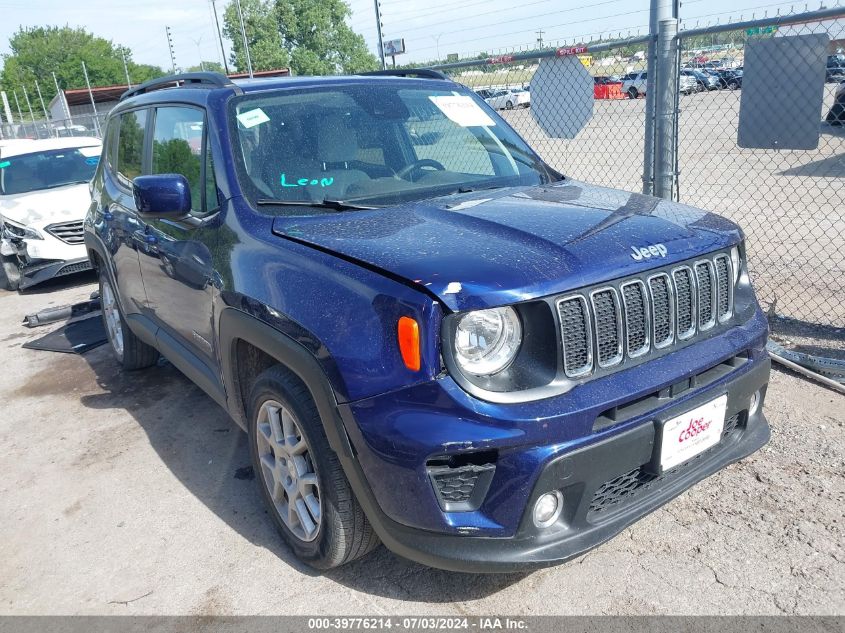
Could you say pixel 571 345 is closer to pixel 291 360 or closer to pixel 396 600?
pixel 291 360

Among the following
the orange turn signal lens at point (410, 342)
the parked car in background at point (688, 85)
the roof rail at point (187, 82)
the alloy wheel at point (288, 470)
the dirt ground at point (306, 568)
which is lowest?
the dirt ground at point (306, 568)

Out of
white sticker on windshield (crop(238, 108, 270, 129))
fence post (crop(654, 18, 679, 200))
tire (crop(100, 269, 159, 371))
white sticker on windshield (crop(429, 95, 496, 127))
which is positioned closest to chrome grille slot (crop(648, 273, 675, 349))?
white sticker on windshield (crop(429, 95, 496, 127))

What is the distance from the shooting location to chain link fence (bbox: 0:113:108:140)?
21278mm

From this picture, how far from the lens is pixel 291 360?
2.51 meters

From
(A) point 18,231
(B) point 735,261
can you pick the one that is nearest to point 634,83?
(B) point 735,261

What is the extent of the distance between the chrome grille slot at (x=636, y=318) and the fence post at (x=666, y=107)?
111 inches

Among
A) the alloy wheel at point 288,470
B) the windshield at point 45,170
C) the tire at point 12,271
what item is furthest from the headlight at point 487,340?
the windshield at point 45,170

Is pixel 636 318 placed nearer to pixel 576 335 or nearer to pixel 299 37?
pixel 576 335

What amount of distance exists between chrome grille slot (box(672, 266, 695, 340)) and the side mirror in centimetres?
205

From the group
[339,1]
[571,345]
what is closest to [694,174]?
[571,345]

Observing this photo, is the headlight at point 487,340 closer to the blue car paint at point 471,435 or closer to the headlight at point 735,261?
the blue car paint at point 471,435

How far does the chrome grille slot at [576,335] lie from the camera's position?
7.30 ft

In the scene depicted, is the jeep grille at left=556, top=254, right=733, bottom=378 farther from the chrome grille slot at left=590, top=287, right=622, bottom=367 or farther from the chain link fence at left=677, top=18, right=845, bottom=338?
the chain link fence at left=677, top=18, right=845, bottom=338

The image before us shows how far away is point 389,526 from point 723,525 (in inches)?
58.9
